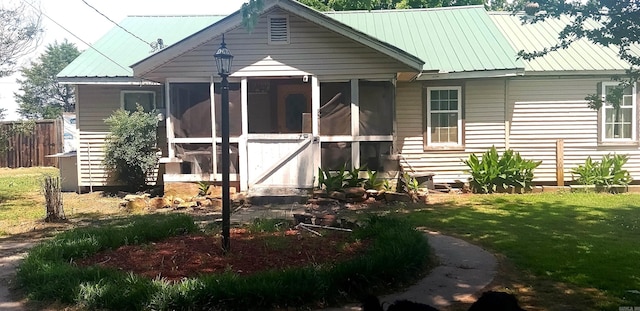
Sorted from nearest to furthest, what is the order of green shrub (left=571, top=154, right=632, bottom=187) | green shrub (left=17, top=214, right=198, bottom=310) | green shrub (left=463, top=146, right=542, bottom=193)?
green shrub (left=17, top=214, right=198, bottom=310) < green shrub (left=463, top=146, right=542, bottom=193) < green shrub (left=571, top=154, right=632, bottom=187)

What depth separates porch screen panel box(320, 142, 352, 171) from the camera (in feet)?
41.1

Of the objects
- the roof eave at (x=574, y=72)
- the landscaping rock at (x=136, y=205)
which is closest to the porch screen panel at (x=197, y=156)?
the landscaping rock at (x=136, y=205)

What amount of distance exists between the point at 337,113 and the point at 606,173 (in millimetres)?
7017

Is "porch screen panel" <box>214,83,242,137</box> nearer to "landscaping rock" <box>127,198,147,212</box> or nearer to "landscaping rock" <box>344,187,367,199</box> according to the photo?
"landscaping rock" <box>127,198,147,212</box>

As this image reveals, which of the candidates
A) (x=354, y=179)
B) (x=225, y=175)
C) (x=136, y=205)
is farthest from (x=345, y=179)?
(x=225, y=175)

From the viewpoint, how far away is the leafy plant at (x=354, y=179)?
1210cm

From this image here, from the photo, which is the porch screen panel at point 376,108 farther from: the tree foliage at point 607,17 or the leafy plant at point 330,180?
the tree foliage at point 607,17

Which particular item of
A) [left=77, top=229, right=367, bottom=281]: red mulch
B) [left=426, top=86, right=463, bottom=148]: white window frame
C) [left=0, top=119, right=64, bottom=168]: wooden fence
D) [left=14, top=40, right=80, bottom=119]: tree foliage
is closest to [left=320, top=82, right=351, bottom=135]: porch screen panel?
[left=426, top=86, right=463, bottom=148]: white window frame

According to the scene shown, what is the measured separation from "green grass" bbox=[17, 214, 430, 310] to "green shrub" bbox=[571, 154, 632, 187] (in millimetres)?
9143

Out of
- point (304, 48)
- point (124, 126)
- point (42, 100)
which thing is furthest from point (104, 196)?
point (42, 100)

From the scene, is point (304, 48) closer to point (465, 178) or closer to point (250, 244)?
point (465, 178)

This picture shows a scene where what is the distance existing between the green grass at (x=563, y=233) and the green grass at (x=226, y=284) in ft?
5.12

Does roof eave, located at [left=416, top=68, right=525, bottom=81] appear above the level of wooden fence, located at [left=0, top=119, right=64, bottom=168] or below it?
above

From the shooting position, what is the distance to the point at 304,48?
40.9ft
